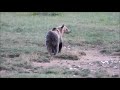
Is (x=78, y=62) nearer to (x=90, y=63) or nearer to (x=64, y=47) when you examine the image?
(x=90, y=63)

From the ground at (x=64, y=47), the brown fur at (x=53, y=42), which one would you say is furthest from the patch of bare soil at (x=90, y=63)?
the brown fur at (x=53, y=42)

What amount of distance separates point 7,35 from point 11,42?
42.6 inches

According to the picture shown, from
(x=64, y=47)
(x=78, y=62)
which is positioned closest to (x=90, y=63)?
(x=78, y=62)

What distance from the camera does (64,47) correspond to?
39.7 ft

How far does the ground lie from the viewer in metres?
9.23

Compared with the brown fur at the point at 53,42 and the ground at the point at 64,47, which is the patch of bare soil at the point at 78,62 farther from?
the brown fur at the point at 53,42

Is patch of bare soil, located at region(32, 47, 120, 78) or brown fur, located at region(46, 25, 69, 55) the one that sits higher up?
brown fur, located at region(46, 25, 69, 55)

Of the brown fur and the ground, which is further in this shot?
the brown fur

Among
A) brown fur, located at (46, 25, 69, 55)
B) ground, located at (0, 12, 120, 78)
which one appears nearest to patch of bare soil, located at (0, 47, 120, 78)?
ground, located at (0, 12, 120, 78)

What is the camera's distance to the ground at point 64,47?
9227 millimetres

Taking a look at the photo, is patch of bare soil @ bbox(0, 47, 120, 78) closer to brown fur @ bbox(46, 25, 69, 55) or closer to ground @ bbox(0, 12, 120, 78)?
ground @ bbox(0, 12, 120, 78)

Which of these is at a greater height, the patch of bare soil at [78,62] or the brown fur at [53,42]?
the brown fur at [53,42]
